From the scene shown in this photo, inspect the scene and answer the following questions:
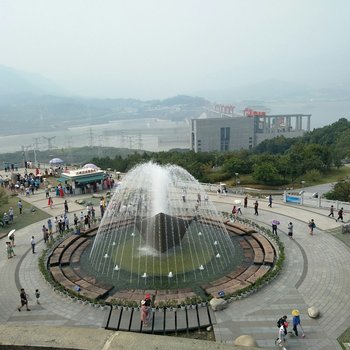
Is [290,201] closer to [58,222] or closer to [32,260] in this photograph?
[58,222]

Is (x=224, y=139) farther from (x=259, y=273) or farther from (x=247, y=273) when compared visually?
(x=259, y=273)

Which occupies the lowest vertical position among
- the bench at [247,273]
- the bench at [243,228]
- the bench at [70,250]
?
the bench at [70,250]

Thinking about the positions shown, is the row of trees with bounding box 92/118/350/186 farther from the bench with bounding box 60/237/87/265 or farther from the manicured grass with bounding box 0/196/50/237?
the bench with bounding box 60/237/87/265

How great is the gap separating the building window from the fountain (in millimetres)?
106469

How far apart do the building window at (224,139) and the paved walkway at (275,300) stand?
111255 millimetres

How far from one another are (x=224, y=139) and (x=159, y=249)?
116112 mm

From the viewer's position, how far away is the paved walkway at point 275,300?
1295 centimetres

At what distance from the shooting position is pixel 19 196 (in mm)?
36625

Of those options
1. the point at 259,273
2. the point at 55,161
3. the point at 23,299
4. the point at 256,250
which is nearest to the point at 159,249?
the point at 256,250

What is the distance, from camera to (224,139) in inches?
5236

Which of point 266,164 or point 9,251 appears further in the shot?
point 266,164

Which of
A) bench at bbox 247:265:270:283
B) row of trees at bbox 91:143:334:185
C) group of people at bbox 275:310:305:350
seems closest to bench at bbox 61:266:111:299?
bench at bbox 247:265:270:283

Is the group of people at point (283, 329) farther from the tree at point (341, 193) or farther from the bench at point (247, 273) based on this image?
the tree at point (341, 193)

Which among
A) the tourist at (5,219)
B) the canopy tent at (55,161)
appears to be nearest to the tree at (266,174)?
the canopy tent at (55,161)
